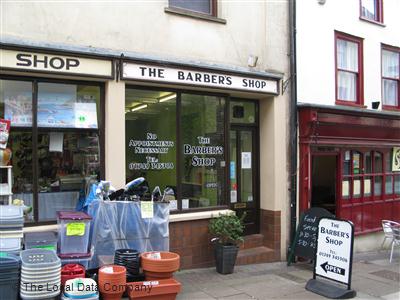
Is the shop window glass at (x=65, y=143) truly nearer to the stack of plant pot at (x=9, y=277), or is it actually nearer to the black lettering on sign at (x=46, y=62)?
the black lettering on sign at (x=46, y=62)

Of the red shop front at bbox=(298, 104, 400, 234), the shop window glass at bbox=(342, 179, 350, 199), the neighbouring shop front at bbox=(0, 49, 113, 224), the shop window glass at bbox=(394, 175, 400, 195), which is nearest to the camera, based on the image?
the neighbouring shop front at bbox=(0, 49, 113, 224)

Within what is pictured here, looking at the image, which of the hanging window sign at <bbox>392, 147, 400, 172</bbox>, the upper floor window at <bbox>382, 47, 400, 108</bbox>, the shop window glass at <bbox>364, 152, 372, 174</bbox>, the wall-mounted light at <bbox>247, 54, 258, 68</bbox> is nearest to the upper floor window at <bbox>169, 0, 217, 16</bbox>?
the wall-mounted light at <bbox>247, 54, 258, 68</bbox>

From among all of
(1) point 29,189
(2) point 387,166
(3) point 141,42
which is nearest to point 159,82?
(3) point 141,42

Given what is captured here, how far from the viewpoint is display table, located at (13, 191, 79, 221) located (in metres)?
6.79

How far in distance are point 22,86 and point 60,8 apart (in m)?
1.28

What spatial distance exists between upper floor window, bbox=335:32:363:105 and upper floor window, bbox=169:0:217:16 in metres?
3.33

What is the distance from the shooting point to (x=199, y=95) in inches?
334

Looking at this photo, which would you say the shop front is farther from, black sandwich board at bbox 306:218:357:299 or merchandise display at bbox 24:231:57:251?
black sandwich board at bbox 306:218:357:299

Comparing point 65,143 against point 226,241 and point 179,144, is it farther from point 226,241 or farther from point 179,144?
point 226,241

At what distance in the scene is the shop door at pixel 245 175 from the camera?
9250 millimetres

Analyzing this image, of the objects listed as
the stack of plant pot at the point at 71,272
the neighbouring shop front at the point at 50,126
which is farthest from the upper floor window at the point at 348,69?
the stack of plant pot at the point at 71,272

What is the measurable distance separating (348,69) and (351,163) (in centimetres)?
218

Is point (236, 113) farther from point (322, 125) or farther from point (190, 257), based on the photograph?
point (190, 257)

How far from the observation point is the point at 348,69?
1076 cm
